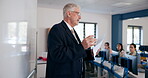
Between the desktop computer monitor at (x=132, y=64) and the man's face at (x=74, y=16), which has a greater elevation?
the man's face at (x=74, y=16)

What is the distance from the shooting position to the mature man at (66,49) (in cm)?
130

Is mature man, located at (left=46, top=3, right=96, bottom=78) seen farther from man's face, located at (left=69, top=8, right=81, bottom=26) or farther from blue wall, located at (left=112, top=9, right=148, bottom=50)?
blue wall, located at (left=112, top=9, right=148, bottom=50)

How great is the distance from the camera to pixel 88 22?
22.3 feet

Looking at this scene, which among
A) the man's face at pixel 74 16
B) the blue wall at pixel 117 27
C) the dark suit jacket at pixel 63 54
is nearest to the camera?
the dark suit jacket at pixel 63 54

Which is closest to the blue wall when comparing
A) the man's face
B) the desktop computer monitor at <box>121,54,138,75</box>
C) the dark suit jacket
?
the desktop computer monitor at <box>121,54,138,75</box>

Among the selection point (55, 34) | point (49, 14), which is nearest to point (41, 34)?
point (49, 14)

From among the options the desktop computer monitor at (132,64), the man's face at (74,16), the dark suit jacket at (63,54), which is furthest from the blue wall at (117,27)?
the dark suit jacket at (63,54)

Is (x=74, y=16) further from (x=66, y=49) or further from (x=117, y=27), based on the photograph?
(x=117, y=27)

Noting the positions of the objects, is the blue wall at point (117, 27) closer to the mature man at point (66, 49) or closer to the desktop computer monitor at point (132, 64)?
the desktop computer monitor at point (132, 64)

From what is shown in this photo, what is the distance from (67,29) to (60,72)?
452 millimetres

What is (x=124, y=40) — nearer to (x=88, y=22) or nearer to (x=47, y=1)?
(x=88, y=22)

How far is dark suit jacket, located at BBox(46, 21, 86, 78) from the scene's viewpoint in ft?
4.24

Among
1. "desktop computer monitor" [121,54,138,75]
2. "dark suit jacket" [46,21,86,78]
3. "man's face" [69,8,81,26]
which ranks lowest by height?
"desktop computer monitor" [121,54,138,75]

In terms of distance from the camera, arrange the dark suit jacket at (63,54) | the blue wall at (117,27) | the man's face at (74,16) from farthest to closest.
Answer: the blue wall at (117,27)
the man's face at (74,16)
the dark suit jacket at (63,54)
